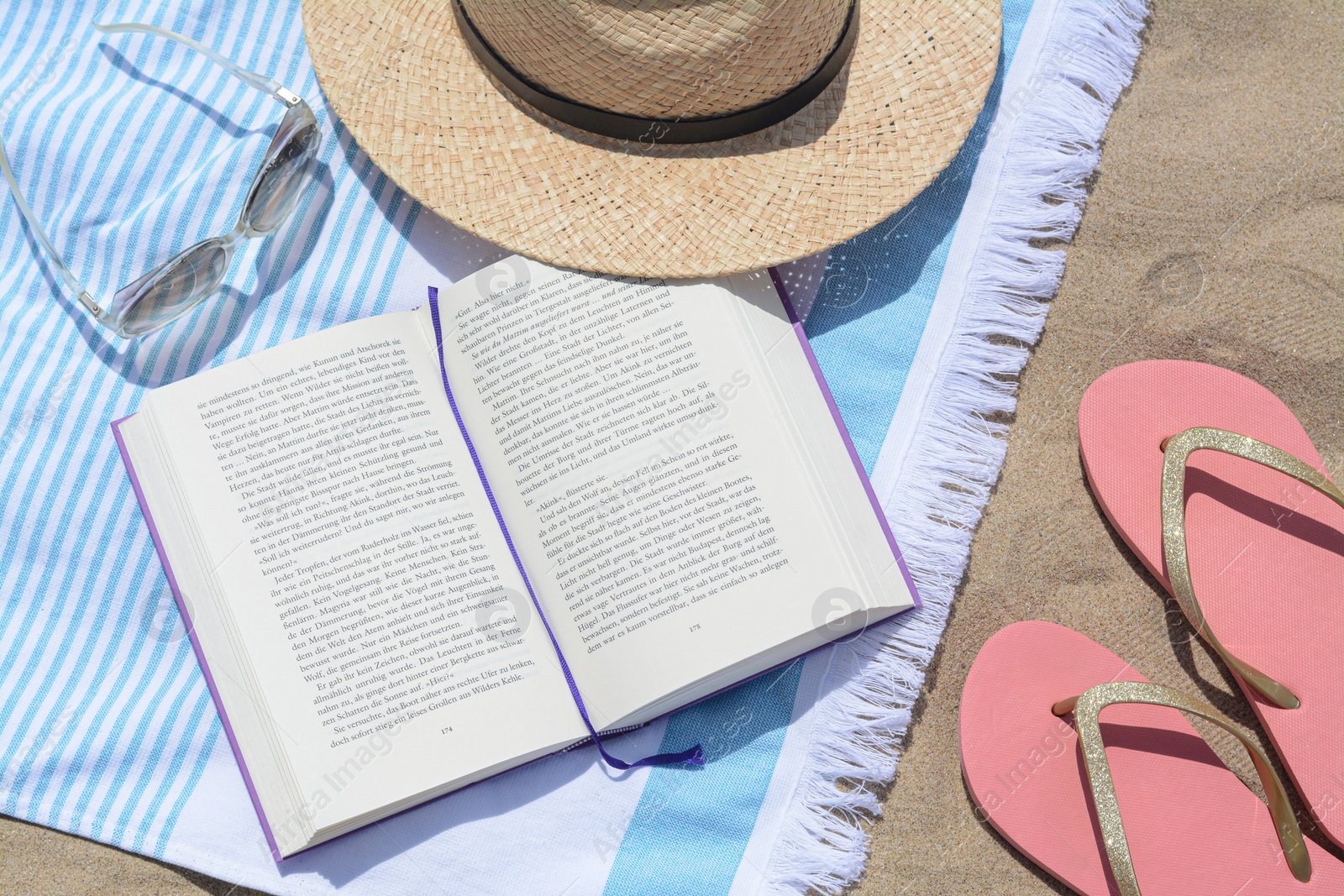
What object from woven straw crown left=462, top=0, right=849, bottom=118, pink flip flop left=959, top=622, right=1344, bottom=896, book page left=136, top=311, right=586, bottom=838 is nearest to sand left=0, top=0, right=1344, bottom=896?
pink flip flop left=959, top=622, right=1344, bottom=896

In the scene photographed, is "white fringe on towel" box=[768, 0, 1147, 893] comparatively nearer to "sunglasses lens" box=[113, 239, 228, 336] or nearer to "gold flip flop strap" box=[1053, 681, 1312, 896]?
"gold flip flop strap" box=[1053, 681, 1312, 896]

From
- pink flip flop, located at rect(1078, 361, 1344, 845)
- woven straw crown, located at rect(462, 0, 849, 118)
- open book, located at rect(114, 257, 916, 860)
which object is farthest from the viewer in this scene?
pink flip flop, located at rect(1078, 361, 1344, 845)

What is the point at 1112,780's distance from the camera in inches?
32.5

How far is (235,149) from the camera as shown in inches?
35.3

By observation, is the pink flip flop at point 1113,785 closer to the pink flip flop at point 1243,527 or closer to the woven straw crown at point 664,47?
the pink flip flop at point 1243,527

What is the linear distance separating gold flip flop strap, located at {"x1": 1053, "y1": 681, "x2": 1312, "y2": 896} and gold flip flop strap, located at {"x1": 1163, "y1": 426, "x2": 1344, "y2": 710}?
0.07m

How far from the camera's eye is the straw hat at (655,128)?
0.73 m

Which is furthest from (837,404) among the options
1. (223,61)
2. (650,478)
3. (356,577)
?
(223,61)

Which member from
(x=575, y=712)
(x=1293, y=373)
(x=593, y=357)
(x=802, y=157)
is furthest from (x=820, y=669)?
(x=1293, y=373)

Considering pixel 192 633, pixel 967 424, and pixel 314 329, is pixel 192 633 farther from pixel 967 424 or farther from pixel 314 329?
pixel 967 424

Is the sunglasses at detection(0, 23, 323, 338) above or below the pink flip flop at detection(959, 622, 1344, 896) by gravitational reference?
above

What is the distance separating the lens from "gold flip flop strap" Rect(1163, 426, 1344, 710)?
2.74 feet

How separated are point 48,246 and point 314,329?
265 millimetres

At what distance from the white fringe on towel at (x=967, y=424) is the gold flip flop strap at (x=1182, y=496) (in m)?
0.16
